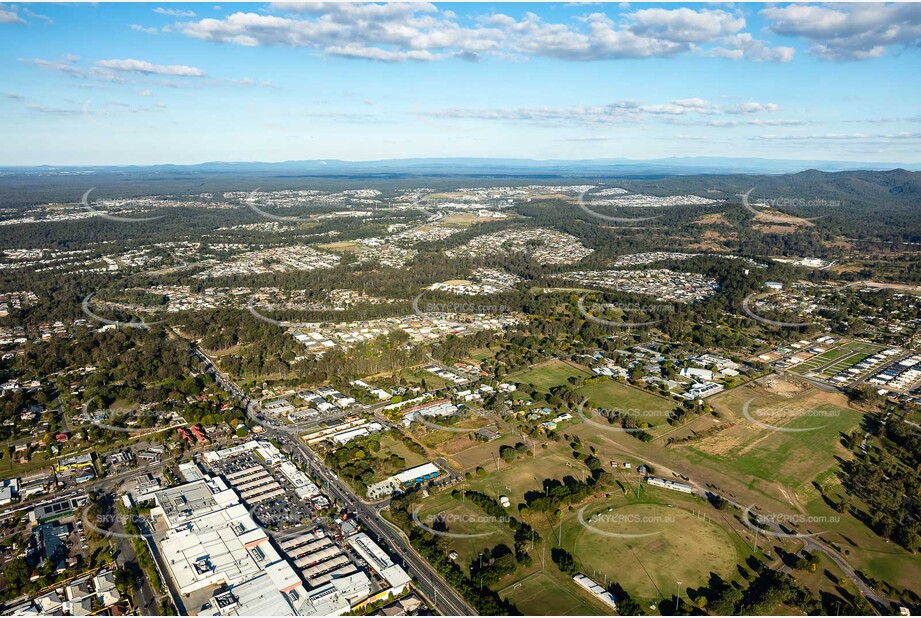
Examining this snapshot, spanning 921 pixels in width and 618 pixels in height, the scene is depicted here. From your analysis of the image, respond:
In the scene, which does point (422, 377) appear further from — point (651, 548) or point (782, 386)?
point (782, 386)

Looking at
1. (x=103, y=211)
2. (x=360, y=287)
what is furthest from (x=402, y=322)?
(x=103, y=211)

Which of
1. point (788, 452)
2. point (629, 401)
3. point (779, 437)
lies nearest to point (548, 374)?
point (629, 401)

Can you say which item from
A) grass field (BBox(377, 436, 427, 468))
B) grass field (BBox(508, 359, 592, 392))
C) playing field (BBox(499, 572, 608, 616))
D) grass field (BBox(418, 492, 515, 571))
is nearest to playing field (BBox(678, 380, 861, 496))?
grass field (BBox(508, 359, 592, 392))

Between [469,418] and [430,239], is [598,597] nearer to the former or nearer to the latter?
[469,418]

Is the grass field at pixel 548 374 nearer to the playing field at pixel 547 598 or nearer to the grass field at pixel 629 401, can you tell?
the grass field at pixel 629 401

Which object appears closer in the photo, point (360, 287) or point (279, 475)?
point (279, 475)

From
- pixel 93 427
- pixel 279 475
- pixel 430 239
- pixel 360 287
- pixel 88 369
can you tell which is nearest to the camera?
pixel 279 475

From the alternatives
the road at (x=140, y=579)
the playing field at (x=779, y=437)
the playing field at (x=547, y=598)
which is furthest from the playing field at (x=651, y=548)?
the road at (x=140, y=579)
